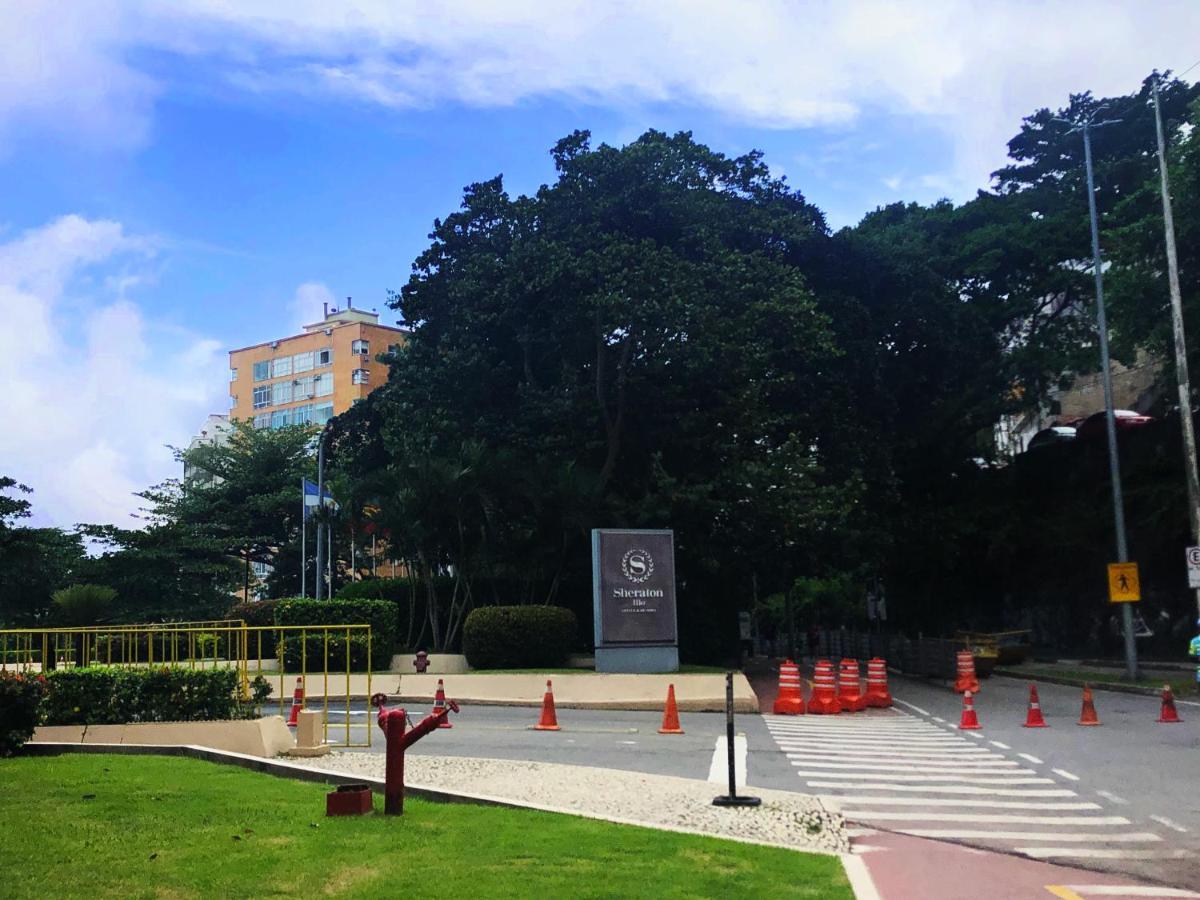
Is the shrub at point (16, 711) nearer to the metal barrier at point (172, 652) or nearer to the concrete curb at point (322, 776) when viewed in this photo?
the concrete curb at point (322, 776)

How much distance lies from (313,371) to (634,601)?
3000 inches

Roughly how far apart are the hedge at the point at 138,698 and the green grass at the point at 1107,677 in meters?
20.5

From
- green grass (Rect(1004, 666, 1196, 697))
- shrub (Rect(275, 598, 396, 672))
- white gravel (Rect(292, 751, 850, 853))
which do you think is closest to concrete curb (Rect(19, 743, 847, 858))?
white gravel (Rect(292, 751, 850, 853))

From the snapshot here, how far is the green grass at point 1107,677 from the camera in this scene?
92.2 feet

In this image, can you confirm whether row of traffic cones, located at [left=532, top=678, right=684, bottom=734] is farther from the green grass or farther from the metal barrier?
the green grass

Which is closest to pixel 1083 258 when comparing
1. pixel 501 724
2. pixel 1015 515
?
pixel 1015 515

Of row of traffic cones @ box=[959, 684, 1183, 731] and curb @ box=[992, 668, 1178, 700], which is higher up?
row of traffic cones @ box=[959, 684, 1183, 731]

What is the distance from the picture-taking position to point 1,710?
12625mm

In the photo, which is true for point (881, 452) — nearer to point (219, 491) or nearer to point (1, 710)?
point (1, 710)

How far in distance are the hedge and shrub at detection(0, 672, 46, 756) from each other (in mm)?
1407

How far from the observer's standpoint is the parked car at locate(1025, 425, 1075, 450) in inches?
1764

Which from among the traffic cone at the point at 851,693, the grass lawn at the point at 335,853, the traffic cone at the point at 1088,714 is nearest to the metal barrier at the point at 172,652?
the grass lawn at the point at 335,853

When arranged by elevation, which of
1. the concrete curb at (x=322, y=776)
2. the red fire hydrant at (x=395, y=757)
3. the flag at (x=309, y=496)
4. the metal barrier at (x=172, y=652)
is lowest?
the concrete curb at (x=322, y=776)

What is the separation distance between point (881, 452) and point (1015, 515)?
8782mm
